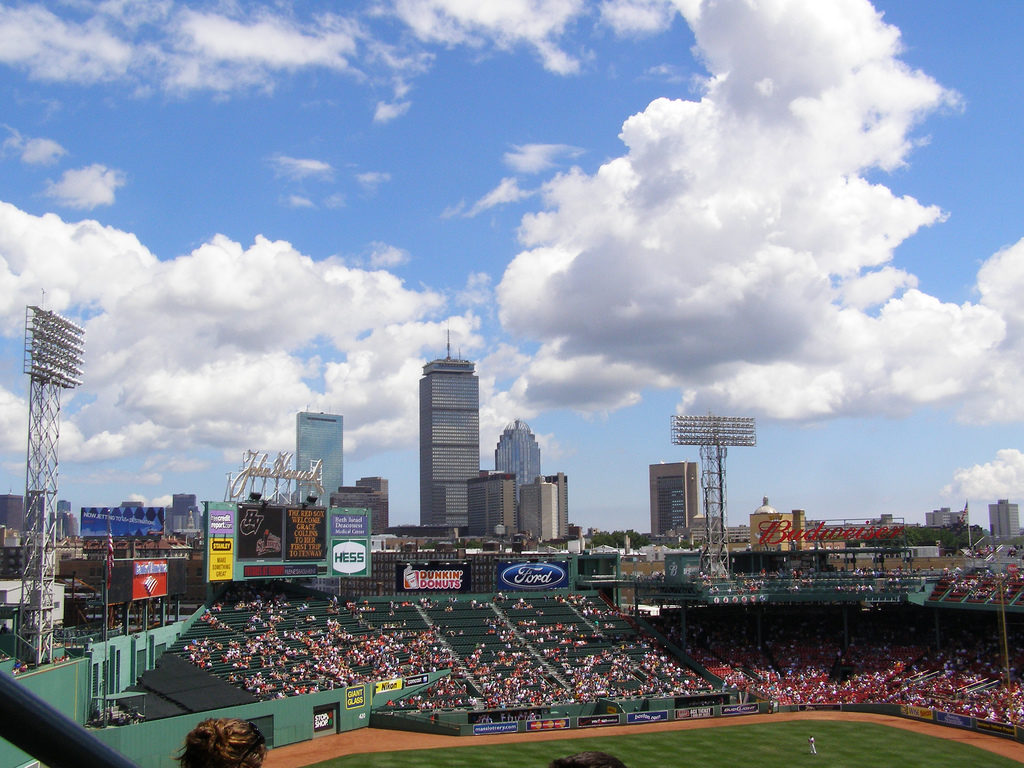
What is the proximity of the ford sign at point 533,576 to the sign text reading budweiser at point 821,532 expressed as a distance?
16.4m

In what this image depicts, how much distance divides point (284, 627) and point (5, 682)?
6135 cm

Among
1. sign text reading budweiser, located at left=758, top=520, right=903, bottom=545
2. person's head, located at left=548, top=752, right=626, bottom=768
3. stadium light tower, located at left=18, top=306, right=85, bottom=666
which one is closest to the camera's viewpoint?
person's head, located at left=548, top=752, right=626, bottom=768

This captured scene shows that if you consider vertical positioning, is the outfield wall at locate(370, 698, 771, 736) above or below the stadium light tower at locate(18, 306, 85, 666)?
below

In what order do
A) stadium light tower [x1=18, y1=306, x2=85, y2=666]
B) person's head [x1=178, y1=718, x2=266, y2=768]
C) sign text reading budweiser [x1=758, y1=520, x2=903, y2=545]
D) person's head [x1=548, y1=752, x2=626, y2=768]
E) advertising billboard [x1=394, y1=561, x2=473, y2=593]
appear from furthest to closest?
sign text reading budweiser [x1=758, y1=520, x2=903, y2=545] < advertising billboard [x1=394, y1=561, x2=473, y2=593] < stadium light tower [x1=18, y1=306, x2=85, y2=666] < person's head [x1=178, y1=718, x2=266, y2=768] < person's head [x1=548, y1=752, x2=626, y2=768]

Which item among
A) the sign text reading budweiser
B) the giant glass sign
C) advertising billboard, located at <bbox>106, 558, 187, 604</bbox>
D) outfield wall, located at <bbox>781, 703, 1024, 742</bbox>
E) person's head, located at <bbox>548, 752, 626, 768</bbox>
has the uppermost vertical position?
person's head, located at <bbox>548, 752, 626, 768</bbox>

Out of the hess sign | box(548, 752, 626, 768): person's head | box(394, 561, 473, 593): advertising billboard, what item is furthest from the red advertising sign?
box(548, 752, 626, 768): person's head

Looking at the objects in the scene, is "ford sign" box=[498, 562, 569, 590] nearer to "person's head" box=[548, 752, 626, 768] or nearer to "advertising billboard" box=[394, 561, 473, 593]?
"advertising billboard" box=[394, 561, 473, 593]

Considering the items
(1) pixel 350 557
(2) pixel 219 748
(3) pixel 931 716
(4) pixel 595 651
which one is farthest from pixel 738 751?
(2) pixel 219 748

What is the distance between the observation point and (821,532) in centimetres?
7119

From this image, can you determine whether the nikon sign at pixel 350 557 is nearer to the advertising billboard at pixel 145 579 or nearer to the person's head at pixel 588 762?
the advertising billboard at pixel 145 579

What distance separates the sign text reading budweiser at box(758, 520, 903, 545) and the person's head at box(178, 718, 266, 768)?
238 ft

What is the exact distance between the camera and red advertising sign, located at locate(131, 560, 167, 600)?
49.5 metres

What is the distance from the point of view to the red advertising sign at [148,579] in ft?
163

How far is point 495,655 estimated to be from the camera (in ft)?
205
